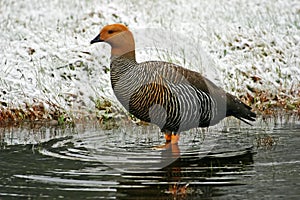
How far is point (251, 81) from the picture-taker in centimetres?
1295

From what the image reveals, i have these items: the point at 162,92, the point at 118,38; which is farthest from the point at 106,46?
the point at 162,92

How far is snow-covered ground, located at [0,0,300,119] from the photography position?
12203mm

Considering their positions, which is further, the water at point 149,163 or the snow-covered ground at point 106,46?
the snow-covered ground at point 106,46

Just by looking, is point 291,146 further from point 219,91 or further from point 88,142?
point 88,142

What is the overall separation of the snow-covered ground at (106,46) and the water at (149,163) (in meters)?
2.01

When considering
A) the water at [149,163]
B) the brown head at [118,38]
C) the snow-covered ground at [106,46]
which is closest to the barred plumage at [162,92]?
the brown head at [118,38]

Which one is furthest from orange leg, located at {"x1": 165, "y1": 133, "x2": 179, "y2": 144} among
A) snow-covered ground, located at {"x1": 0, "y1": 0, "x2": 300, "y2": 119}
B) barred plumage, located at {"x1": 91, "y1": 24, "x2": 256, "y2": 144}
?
snow-covered ground, located at {"x1": 0, "y1": 0, "x2": 300, "y2": 119}

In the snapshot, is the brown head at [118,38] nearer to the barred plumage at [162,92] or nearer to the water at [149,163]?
the barred plumage at [162,92]

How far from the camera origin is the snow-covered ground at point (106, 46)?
12.2 metres

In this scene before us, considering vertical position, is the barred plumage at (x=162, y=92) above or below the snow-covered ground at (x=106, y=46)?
below

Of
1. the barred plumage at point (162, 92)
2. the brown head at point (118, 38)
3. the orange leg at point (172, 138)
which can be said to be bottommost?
the orange leg at point (172, 138)

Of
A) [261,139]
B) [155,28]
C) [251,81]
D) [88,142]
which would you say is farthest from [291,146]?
[155,28]

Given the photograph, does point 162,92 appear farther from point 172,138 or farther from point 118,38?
point 118,38

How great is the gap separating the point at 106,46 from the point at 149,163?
727 centimetres
